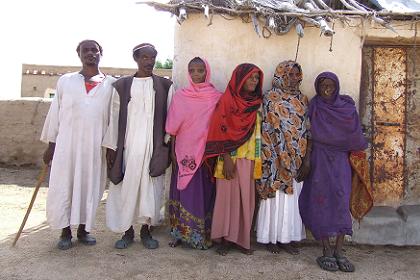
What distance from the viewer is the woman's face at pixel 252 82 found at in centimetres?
393

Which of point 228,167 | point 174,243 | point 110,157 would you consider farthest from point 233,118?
point 174,243

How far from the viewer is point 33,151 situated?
24.9 feet

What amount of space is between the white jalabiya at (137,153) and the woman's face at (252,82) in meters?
0.86

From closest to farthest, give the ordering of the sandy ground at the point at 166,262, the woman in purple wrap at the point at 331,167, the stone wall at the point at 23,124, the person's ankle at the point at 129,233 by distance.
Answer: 1. the sandy ground at the point at 166,262
2. the woman in purple wrap at the point at 331,167
3. the person's ankle at the point at 129,233
4. the stone wall at the point at 23,124

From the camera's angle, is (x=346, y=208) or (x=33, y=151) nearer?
(x=346, y=208)

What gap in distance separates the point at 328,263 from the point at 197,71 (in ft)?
6.79

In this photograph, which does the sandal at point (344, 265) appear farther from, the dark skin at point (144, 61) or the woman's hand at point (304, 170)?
the dark skin at point (144, 61)

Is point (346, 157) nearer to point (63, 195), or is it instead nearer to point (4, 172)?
point (63, 195)

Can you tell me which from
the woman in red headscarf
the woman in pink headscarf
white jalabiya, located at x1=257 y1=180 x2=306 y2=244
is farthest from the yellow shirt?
white jalabiya, located at x1=257 y1=180 x2=306 y2=244

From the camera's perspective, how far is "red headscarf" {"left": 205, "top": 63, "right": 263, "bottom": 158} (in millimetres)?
3949

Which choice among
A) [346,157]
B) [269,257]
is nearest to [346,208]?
[346,157]

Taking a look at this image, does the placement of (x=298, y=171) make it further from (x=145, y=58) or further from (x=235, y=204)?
(x=145, y=58)

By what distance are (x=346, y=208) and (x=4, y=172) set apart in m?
5.90

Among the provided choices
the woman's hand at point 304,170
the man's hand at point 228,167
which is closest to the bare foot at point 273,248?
the woman's hand at point 304,170
